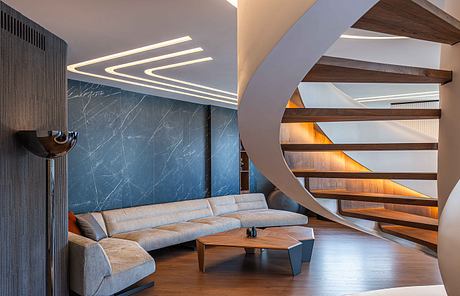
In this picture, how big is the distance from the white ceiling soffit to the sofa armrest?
1.83 m

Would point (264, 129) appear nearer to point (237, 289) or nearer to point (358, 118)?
point (358, 118)

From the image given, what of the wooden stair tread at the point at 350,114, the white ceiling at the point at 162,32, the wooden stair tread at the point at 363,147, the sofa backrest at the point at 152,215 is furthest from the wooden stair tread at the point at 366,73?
the sofa backrest at the point at 152,215

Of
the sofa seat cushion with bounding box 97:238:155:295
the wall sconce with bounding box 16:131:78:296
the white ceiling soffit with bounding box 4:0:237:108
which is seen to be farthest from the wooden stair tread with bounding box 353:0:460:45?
the sofa seat cushion with bounding box 97:238:155:295

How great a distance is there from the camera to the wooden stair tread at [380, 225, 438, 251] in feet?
8.80

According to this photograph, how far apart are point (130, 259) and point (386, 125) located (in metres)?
2.76

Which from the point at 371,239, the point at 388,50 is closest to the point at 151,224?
the point at 371,239

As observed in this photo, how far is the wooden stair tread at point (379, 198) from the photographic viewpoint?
264cm

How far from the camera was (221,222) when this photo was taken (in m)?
6.48

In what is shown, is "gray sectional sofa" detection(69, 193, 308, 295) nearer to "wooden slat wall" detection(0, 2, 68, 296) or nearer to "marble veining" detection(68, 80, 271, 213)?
"wooden slat wall" detection(0, 2, 68, 296)

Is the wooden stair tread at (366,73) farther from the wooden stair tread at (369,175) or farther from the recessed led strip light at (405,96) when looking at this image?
the recessed led strip light at (405,96)

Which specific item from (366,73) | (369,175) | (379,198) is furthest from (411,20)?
(379,198)

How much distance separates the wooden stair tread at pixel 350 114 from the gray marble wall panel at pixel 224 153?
6120mm

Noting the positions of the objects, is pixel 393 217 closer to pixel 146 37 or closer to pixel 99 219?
pixel 146 37

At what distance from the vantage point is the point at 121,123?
20.9ft
